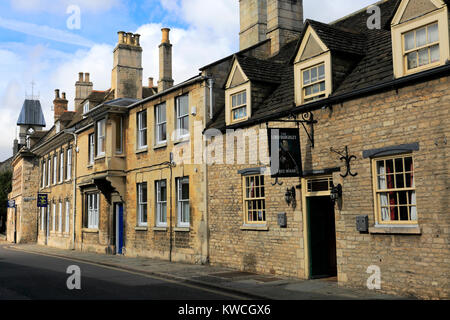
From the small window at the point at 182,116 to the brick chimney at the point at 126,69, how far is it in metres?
8.12

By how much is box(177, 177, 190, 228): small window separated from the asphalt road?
3.56 meters

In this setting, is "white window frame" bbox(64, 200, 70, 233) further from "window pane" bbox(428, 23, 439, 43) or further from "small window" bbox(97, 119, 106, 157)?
"window pane" bbox(428, 23, 439, 43)

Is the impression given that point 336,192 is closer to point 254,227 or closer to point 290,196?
point 290,196

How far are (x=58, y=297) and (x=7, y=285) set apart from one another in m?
3.24

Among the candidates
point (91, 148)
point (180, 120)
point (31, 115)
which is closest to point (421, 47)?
point (180, 120)

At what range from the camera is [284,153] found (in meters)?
12.8

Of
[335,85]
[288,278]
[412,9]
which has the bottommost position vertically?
[288,278]

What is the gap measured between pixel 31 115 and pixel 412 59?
8497 centimetres

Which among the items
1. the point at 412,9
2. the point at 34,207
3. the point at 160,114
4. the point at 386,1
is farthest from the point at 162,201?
the point at 34,207

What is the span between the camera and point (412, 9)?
428 inches

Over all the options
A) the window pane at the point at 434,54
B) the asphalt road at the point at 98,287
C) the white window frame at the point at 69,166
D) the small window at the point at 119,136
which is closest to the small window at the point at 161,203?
the small window at the point at 119,136

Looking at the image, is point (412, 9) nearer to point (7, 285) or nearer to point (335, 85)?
point (335, 85)

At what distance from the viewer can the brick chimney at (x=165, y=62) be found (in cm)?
2442

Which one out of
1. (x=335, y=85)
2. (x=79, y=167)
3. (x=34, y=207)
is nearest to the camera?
(x=335, y=85)
